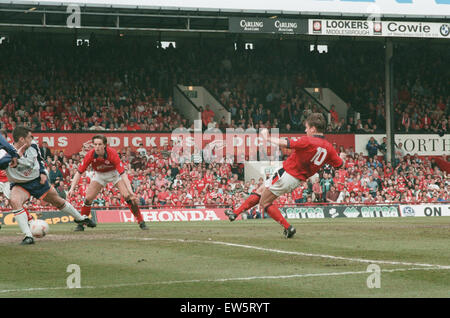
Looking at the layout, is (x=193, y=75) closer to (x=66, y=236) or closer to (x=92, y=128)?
(x=92, y=128)

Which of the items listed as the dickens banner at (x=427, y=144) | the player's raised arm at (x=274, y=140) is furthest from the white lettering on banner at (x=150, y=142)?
the player's raised arm at (x=274, y=140)

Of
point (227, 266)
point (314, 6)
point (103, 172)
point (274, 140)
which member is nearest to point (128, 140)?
point (314, 6)

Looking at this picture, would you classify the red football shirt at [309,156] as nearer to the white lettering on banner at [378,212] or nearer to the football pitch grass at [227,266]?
the football pitch grass at [227,266]

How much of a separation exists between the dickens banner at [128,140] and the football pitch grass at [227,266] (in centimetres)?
1847

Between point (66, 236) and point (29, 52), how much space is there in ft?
81.9

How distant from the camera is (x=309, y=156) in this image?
44.9 ft

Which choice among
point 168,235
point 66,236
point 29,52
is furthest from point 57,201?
point 29,52

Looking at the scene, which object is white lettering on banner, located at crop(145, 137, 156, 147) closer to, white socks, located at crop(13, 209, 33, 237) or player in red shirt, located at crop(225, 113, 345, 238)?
player in red shirt, located at crop(225, 113, 345, 238)

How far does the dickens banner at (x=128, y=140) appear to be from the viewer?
A: 33.2m

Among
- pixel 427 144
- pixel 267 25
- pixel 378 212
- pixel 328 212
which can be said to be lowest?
pixel 378 212

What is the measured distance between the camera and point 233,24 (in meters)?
34.3

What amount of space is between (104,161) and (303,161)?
509 cm

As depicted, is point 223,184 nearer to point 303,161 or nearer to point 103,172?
point 103,172
